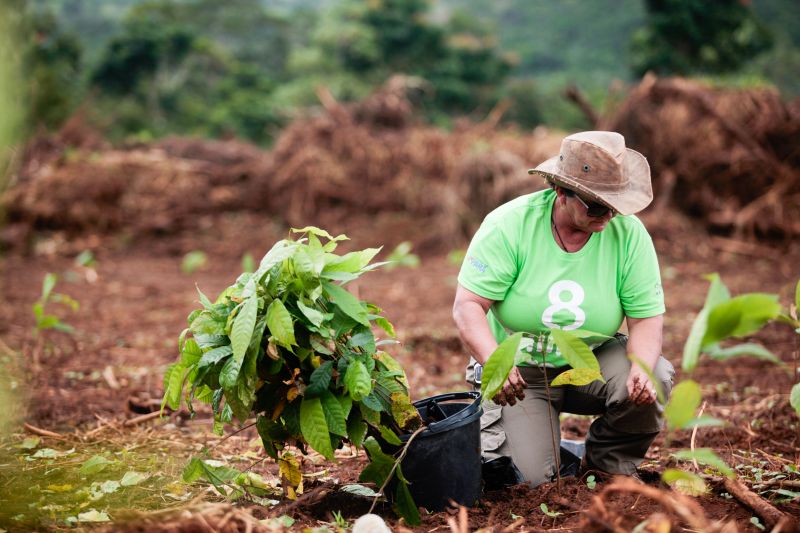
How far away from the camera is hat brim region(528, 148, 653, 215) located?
2373 mm

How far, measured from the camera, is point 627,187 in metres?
2.44

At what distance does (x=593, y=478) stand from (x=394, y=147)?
27.6ft

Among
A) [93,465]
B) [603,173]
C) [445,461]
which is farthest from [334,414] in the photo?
[603,173]

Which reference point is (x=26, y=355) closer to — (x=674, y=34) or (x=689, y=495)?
(x=689, y=495)

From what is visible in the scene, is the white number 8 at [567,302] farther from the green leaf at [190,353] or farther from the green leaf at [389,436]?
the green leaf at [190,353]

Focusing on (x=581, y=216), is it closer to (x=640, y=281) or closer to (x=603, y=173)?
(x=603, y=173)

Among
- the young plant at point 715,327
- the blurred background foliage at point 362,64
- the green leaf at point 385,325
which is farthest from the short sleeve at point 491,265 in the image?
the blurred background foliage at point 362,64

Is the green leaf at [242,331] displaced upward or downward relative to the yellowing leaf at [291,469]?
upward

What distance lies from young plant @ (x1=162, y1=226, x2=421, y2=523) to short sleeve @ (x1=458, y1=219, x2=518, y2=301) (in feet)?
1.52

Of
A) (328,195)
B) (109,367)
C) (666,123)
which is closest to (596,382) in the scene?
(109,367)

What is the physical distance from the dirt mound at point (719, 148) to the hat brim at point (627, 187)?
6.93 metres

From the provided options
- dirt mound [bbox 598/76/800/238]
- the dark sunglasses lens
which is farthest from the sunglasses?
dirt mound [bbox 598/76/800/238]

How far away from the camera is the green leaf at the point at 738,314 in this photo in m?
1.51

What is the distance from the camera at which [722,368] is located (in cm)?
450
